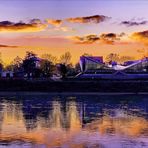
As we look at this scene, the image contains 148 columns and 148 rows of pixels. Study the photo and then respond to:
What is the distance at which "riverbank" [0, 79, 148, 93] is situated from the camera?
70.1m

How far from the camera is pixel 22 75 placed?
95875 millimetres

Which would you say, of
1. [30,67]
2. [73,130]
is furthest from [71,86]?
[73,130]

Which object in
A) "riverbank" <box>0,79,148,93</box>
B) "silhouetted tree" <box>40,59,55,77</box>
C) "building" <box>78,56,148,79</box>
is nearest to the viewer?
"riverbank" <box>0,79,148,93</box>

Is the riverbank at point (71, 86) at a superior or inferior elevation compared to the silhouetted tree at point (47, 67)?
inferior

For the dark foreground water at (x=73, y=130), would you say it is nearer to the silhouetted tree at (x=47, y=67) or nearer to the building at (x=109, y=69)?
the building at (x=109, y=69)

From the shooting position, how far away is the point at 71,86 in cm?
7244

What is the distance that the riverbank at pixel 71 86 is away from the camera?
230ft

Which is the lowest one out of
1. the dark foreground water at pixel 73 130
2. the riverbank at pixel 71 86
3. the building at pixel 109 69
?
the dark foreground water at pixel 73 130

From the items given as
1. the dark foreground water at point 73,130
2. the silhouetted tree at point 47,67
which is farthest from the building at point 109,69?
the dark foreground water at point 73,130

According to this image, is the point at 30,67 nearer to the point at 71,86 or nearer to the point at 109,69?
the point at 109,69

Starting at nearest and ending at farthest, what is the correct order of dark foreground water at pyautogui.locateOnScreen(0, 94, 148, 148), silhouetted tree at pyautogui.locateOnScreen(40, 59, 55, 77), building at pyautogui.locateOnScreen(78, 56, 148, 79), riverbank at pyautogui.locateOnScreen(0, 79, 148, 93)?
dark foreground water at pyautogui.locateOnScreen(0, 94, 148, 148) → riverbank at pyautogui.locateOnScreen(0, 79, 148, 93) → building at pyautogui.locateOnScreen(78, 56, 148, 79) → silhouetted tree at pyautogui.locateOnScreen(40, 59, 55, 77)

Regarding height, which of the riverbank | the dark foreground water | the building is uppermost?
the building

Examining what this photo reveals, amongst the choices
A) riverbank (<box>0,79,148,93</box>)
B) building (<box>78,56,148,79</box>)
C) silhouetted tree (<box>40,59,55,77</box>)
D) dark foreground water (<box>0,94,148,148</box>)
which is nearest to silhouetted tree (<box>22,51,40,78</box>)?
silhouetted tree (<box>40,59,55,77</box>)

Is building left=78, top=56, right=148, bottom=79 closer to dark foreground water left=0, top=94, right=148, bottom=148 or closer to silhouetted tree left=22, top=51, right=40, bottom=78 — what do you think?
silhouetted tree left=22, top=51, right=40, bottom=78
